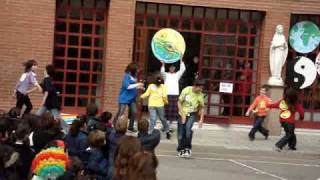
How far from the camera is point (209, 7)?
18.3 metres

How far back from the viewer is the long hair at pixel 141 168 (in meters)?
4.55

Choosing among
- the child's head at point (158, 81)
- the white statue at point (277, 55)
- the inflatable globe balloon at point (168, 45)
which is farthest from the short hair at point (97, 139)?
the white statue at point (277, 55)

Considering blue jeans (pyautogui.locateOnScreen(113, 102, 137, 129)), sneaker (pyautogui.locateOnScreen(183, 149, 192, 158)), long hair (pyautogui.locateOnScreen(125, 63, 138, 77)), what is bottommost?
sneaker (pyautogui.locateOnScreen(183, 149, 192, 158))

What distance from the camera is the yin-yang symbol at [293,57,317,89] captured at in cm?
1856

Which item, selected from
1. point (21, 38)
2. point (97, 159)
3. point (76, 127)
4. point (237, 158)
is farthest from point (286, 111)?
point (97, 159)

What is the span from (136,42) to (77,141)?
10.6m

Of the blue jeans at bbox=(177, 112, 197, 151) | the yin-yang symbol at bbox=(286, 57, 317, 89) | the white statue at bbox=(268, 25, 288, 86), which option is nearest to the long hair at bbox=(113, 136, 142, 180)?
the blue jeans at bbox=(177, 112, 197, 151)

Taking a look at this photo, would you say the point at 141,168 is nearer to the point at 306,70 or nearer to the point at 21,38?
the point at 21,38

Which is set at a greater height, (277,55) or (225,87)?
(277,55)

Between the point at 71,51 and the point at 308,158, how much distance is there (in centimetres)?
687

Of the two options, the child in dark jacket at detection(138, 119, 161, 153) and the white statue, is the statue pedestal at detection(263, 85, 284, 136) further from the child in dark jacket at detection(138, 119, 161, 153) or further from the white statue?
the child in dark jacket at detection(138, 119, 161, 153)

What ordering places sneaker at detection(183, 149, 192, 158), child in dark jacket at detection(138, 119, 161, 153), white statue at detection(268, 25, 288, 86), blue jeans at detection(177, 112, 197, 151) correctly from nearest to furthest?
child in dark jacket at detection(138, 119, 161, 153), blue jeans at detection(177, 112, 197, 151), sneaker at detection(183, 149, 192, 158), white statue at detection(268, 25, 288, 86)

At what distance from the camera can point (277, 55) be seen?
58.5ft

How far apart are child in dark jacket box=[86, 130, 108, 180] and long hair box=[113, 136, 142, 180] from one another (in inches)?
62.1
